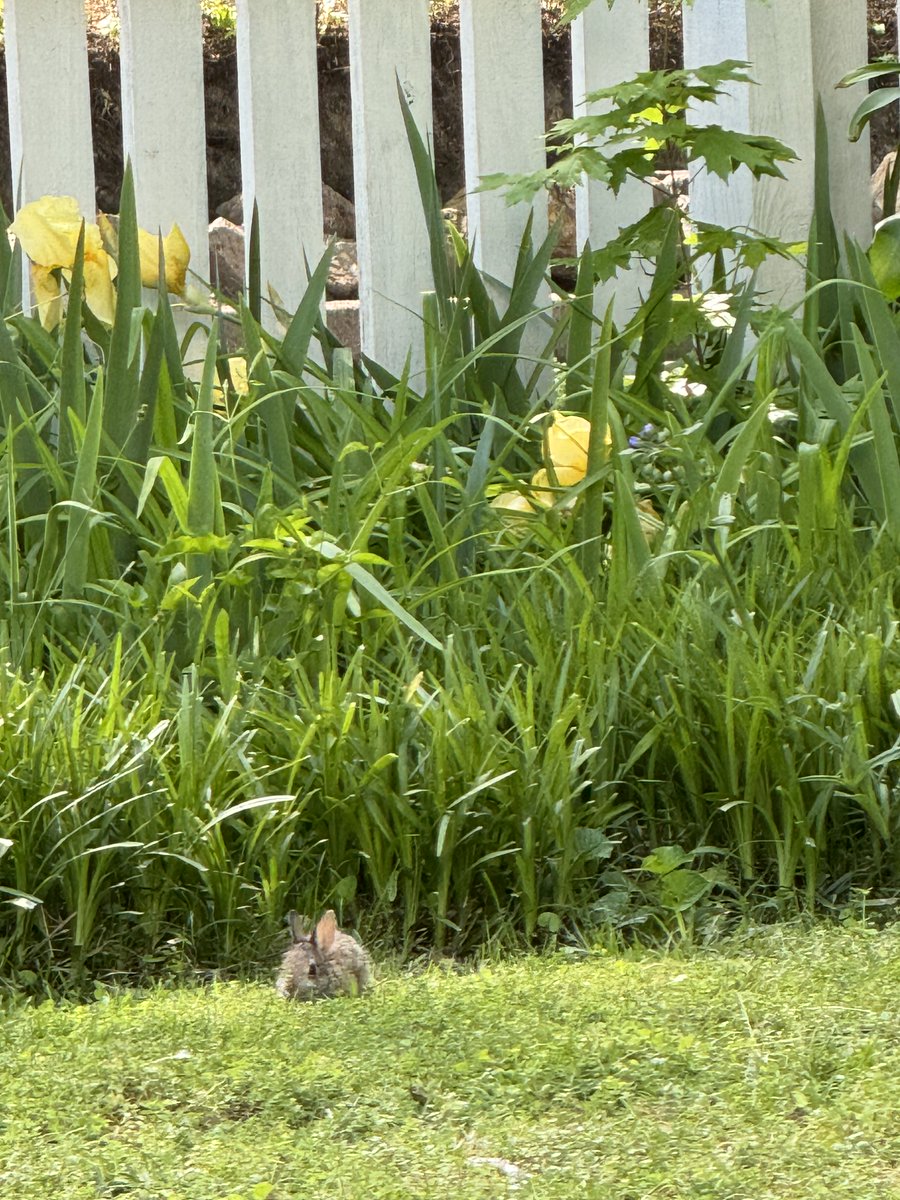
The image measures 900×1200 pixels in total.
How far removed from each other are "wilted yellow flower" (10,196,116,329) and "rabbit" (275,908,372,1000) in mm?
1824

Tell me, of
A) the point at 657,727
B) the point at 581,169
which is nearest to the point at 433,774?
the point at 657,727

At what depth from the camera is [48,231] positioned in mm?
3061

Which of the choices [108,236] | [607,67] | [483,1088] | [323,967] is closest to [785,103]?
[607,67]

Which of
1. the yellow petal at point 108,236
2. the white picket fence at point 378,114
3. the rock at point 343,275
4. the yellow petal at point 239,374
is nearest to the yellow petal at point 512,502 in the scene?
the yellow petal at point 239,374

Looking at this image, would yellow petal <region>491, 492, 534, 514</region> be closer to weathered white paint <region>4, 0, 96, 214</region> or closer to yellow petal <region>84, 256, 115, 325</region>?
yellow petal <region>84, 256, 115, 325</region>

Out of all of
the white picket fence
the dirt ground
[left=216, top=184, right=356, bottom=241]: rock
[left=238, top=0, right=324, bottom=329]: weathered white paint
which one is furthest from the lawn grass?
the dirt ground

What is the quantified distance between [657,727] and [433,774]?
1.03 feet

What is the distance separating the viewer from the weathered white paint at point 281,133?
336cm

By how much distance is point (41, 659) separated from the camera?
2.23m

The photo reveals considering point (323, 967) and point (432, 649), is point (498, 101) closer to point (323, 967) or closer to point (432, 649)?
point (432, 649)

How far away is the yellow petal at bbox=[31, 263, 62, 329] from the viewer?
3109mm

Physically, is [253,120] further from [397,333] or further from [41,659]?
[41,659]

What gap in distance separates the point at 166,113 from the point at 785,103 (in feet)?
4.63

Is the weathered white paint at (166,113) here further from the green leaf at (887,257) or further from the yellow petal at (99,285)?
the green leaf at (887,257)
